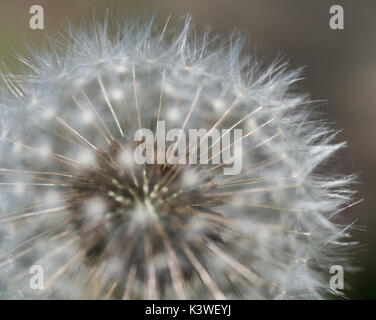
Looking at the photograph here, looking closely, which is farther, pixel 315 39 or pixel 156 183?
pixel 315 39

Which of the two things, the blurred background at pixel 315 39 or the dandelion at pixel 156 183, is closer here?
the dandelion at pixel 156 183

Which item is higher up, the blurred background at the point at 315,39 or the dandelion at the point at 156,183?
the blurred background at the point at 315,39

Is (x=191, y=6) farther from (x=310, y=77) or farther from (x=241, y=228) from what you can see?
(x=241, y=228)

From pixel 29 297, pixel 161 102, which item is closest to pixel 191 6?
pixel 161 102

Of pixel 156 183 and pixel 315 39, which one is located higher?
pixel 315 39
